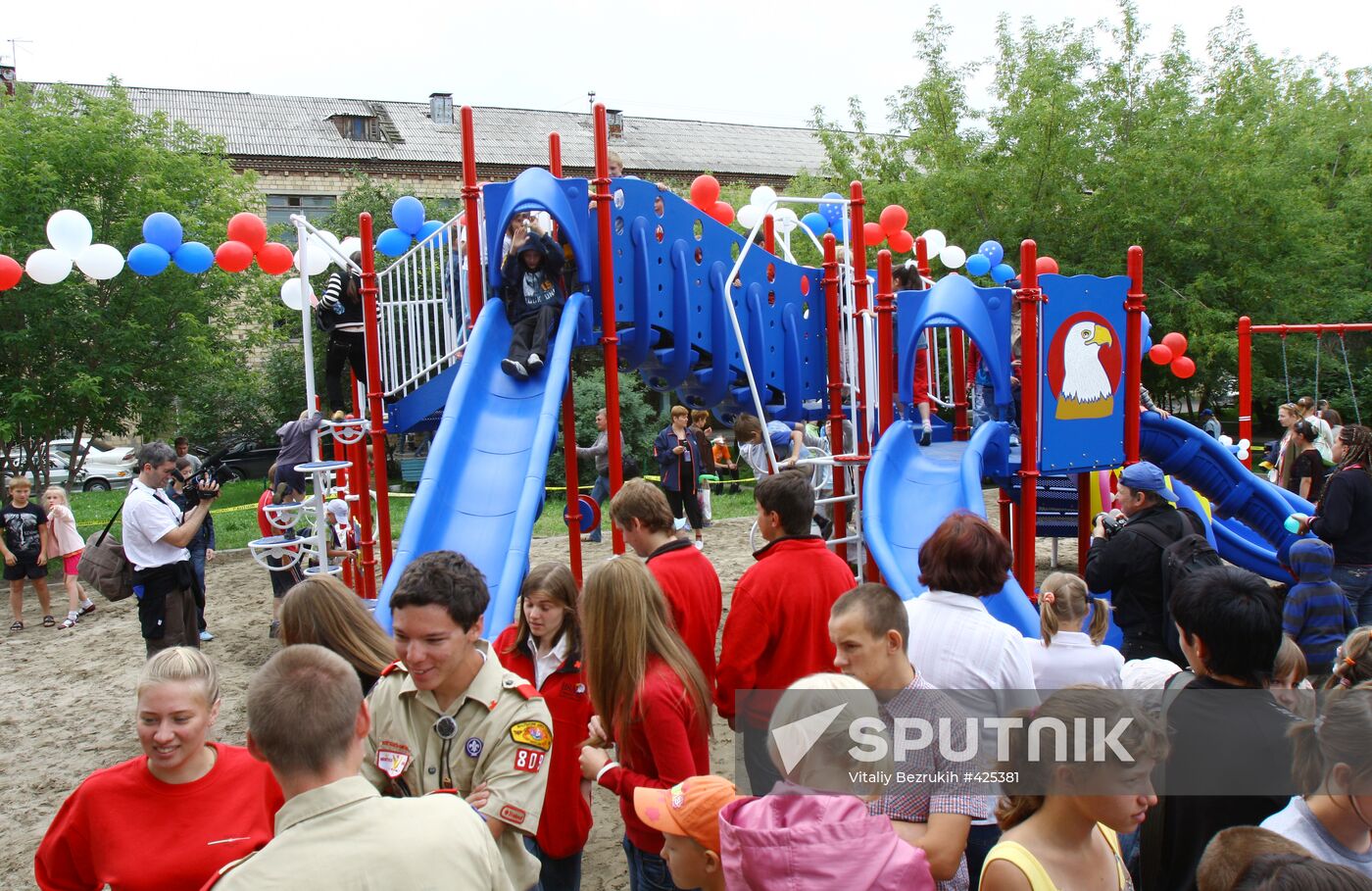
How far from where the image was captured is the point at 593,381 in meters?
23.1

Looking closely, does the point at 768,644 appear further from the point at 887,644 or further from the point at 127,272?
the point at 127,272

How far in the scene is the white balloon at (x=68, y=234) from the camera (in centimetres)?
812

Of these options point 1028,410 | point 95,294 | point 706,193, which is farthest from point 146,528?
point 95,294

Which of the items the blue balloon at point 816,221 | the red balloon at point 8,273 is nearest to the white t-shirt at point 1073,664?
the blue balloon at point 816,221

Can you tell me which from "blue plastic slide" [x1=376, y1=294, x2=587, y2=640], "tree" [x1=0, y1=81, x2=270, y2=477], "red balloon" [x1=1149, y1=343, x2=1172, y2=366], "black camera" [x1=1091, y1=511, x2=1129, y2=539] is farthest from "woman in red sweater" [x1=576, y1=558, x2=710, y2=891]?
"tree" [x1=0, y1=81, x2=270, y2=477]

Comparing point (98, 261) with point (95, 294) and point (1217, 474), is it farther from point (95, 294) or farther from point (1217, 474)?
point (1217, 474)

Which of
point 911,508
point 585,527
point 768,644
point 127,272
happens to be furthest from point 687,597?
point 127,272

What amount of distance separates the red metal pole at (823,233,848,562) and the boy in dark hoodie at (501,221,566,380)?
2.53m

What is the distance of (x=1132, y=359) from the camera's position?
24.6ft

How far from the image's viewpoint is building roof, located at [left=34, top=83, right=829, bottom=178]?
113ft

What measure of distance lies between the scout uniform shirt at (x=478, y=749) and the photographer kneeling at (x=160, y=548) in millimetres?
4549

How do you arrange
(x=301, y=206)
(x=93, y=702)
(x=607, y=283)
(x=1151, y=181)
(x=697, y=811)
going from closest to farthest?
(x=697, y=811), (x=607, y=283), (x=93, y=702), (x=1151, y=181), (x=301, y=206)

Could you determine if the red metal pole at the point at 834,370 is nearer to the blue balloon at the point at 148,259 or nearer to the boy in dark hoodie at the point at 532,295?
the boy in dark hoodie at the point at 532,295

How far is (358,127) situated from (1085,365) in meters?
34.1
